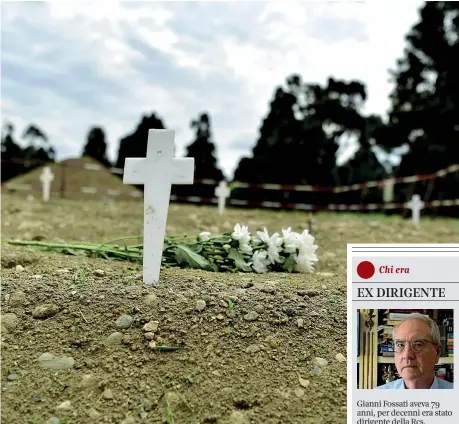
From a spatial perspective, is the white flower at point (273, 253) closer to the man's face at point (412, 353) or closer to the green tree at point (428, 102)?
the man's face at point (412, 353)

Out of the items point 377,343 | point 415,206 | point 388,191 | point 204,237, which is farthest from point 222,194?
point 377,343

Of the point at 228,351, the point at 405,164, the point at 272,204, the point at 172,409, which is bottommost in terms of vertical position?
the point at 172,409

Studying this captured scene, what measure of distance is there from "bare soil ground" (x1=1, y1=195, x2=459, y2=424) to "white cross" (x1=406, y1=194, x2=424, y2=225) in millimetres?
1949

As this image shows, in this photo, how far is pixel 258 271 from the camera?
1.89m

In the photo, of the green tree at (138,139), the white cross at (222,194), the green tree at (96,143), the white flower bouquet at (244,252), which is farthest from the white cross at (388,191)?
the green tree at (96,143)

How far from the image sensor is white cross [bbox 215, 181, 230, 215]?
3264 mm

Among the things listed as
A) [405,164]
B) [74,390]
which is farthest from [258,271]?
[405,164]

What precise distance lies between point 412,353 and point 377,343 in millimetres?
90

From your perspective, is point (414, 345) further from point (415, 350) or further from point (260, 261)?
point (260, 261)

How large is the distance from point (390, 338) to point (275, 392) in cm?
31

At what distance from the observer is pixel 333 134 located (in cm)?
244

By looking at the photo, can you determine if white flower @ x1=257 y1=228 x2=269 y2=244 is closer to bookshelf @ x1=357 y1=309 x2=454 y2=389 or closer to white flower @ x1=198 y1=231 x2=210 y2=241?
white flower @ x1=198 y1=231 x2=210 y2=241

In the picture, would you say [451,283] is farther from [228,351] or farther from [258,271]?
[258,271]

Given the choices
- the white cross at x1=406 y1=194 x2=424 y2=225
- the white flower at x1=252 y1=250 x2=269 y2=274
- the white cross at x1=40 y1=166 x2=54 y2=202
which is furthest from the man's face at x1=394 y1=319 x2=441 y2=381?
the white cross at x1=40 y1=166 x2=54 y2=202
